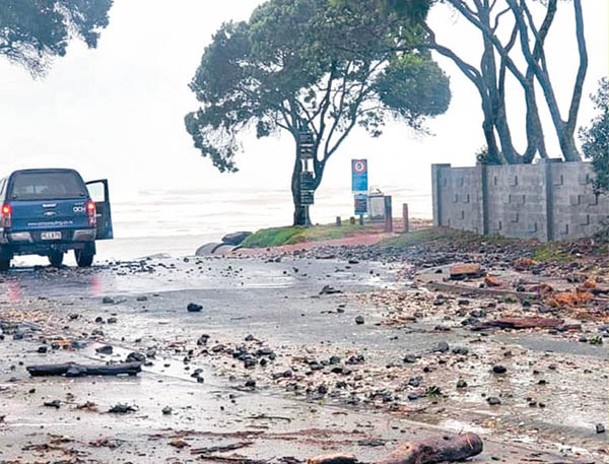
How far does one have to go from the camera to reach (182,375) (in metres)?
12.1

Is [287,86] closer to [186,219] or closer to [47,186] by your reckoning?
[47,186]

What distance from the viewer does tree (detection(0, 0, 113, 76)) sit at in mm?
42250

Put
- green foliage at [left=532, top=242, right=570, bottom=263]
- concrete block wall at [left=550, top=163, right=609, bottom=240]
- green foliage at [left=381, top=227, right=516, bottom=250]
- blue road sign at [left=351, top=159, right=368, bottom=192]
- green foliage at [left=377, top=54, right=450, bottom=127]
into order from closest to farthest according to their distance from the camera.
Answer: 1. green foliage at [left=532, top=242, right=570, bottom=263]
2. concrete block wall at [left=550, top=163, right=609, bottom=240]
3. green foliage at [left=381, top=227, right=516, bottom=250]
4. blue road sign at [left=351, top=159, right=368, bottom=192]
5. green foliage at [left=377, top=54, right=450, bottom=127]

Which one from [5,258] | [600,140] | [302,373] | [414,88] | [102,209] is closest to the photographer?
[302,373]

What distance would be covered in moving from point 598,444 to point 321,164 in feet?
146

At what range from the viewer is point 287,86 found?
50.8m

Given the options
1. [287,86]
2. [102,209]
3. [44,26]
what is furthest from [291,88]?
[102,209]

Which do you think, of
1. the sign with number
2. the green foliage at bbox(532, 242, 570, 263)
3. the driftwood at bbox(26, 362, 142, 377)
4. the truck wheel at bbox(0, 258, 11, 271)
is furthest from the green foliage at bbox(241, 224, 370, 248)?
the driftwood at bbox(26, 362, 142, 377)

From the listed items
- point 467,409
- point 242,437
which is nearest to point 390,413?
point 467,409

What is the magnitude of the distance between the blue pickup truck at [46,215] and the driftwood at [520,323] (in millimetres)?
14694

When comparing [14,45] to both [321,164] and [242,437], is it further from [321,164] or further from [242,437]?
[242,437]

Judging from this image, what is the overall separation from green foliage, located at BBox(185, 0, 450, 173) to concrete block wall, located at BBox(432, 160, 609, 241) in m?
12.6

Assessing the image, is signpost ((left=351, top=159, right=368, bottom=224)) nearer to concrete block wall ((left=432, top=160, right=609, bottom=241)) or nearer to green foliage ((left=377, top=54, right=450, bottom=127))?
green foliage ((left=377, top=54, right=450, bottom=127))

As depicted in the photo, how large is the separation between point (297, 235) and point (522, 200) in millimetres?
15899
